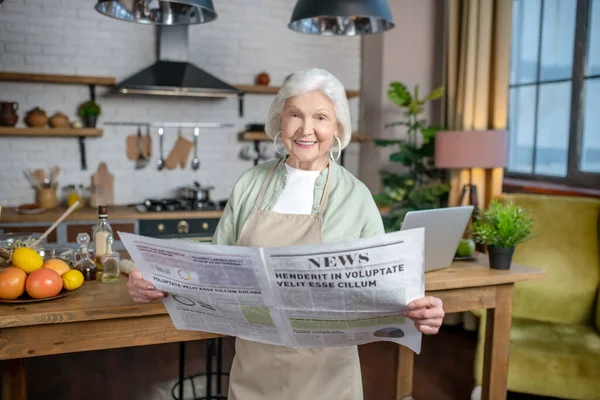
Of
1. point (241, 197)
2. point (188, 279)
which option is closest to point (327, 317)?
point (188, 279)

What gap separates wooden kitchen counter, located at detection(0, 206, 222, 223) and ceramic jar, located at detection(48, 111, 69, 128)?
605 mm

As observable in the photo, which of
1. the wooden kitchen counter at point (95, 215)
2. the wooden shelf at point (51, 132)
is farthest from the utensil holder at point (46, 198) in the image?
the wooden shelf at point (51, 132)

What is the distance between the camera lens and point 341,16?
230 cm

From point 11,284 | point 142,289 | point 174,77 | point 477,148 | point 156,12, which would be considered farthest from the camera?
point 174,77

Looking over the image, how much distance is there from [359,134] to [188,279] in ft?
12.3

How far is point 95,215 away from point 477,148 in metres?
2.52

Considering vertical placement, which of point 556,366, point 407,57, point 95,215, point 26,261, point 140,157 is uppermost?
point 407,57

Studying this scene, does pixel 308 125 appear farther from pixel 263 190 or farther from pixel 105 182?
pixel 105 182

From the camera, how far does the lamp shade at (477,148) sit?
3.42 meters

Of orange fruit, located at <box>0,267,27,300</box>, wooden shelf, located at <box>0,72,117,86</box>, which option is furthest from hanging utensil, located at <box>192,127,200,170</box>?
orange fruit, located at <box>0,267,27,300</box>

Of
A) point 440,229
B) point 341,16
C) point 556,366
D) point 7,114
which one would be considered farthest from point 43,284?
point 7,114

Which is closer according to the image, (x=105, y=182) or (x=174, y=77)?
(x=174, y=77)

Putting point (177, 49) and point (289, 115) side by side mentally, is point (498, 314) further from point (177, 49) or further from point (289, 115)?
point (177, 49)

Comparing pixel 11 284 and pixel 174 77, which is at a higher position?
pixel 174 77
